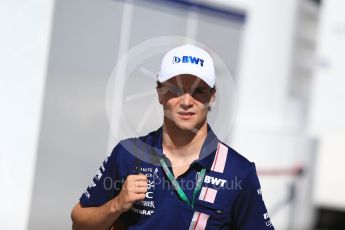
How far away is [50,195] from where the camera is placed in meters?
4.24

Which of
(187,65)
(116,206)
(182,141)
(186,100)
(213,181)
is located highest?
(187,65)

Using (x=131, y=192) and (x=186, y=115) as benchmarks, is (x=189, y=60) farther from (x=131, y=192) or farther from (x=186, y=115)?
(x=131, y=192)

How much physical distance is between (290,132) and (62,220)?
3.50 meters

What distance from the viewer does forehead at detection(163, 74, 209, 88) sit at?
240 cm

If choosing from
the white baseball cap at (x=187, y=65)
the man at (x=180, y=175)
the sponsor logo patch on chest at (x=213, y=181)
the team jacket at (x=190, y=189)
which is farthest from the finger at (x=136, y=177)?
the white baseball cap at (x=187, y=65)

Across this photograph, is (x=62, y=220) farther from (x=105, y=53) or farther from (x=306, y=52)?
(x=306, y=52)

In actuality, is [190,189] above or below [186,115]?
below

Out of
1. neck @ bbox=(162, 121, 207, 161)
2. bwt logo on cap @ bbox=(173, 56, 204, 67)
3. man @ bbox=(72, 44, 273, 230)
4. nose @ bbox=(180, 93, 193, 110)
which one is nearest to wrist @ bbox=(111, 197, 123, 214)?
man @ bbox=(72, 44, 273, 230)

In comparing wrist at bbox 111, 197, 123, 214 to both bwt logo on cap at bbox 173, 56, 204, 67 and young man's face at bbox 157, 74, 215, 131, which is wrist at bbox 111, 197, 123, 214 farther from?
bwt logo on cap at bbox 173, 56, 204, 67

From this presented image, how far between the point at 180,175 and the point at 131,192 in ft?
0.71

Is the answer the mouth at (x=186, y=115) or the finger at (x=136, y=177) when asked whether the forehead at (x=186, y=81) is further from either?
the finger at (x=136, y=177)

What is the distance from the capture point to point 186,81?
7.93ft

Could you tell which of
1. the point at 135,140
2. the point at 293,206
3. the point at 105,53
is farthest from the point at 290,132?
the point at 135,140

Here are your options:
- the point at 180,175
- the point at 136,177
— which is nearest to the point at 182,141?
the point at 180,175
